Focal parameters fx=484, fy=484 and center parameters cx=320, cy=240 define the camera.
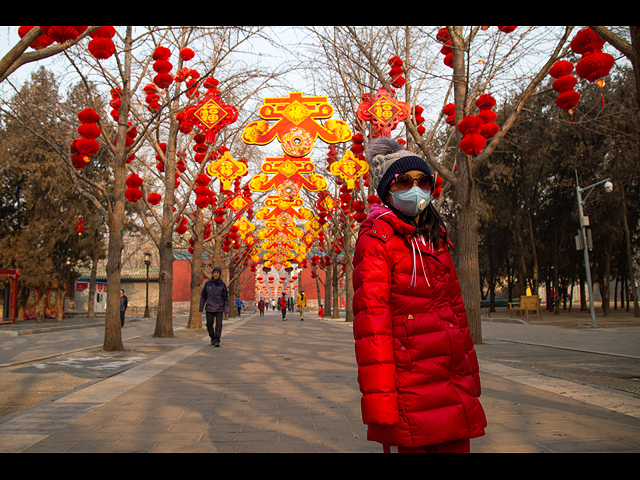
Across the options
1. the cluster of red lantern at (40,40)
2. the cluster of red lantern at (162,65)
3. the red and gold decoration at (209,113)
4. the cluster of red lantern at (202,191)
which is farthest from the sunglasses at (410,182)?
the cluster of red lantern at (202,191)

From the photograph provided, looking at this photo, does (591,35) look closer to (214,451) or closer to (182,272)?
(214,451)

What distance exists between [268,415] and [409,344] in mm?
3143

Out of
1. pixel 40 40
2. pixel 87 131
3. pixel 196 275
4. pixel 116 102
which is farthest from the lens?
pixel 196 275

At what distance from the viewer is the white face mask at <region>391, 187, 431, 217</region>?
252 centimetres

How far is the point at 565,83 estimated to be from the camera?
8156 millimetres

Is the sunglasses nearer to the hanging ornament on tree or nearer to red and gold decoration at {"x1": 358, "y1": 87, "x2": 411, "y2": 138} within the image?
the hanging ornament on tree

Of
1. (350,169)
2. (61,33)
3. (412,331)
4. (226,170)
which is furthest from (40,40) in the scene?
(350,169)

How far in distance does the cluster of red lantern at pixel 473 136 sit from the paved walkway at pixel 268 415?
3.92 metres

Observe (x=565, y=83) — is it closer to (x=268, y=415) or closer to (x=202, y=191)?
(x=268, y=415)

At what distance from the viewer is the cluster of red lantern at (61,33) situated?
16.1ft

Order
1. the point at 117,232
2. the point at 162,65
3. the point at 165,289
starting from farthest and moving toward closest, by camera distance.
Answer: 1. the point at 165,289
2. the point at 117,232
3. the point at 162,65

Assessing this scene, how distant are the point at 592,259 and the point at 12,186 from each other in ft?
114

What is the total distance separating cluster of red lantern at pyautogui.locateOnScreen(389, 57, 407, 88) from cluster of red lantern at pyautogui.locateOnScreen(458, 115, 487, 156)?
322 centimetres
